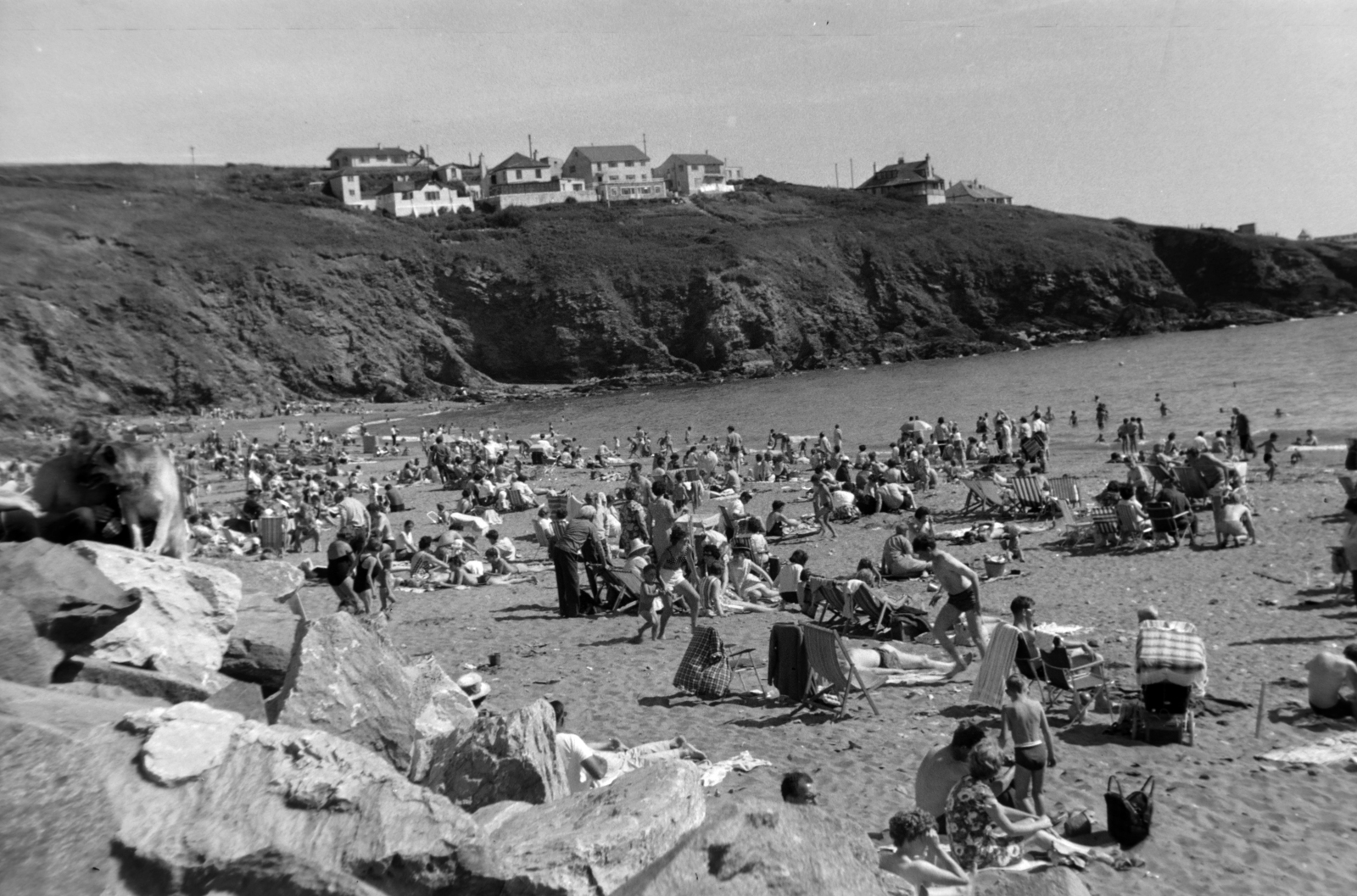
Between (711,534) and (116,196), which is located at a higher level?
(116,196)

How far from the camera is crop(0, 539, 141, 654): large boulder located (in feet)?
16.3

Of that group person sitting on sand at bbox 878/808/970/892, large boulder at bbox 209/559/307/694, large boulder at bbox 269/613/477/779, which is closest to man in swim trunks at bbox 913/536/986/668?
person sitting on sand at bbox 878/808/970/892

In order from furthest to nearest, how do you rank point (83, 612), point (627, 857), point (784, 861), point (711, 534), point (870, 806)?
1. point (711, 534)
2. point (870, 806)
3. point (83, 612)
4. point (627, 857)
5. point (784, 861)

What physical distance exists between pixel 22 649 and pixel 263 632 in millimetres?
1840

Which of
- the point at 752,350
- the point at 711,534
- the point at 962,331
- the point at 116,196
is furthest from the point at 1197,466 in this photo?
the point at 116,196

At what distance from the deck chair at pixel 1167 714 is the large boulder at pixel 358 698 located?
15.5ft

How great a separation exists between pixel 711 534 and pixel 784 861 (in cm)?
1089

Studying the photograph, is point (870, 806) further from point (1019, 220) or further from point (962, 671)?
point (1019, 220)

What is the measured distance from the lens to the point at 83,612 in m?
5.10

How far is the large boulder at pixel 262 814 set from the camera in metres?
3.40

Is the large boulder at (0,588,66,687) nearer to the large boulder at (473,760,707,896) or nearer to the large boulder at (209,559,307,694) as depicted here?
the large boulder at (209,559,307,694)

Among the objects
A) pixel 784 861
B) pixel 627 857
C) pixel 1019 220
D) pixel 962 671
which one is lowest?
pixel 962 671

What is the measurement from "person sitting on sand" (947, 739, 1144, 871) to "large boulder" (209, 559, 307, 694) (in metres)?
3.90

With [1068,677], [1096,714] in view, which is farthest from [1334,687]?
[1068,677]
